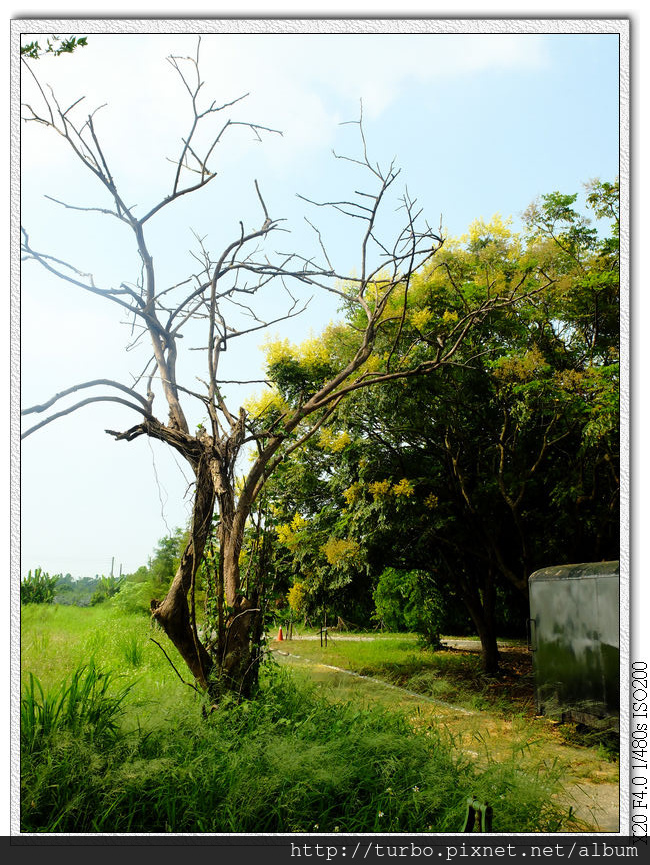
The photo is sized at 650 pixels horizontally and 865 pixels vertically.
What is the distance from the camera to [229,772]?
2713 millimetres

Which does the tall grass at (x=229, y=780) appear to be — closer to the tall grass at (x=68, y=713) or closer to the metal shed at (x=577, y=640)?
the tall grass at (x=68, y=713)

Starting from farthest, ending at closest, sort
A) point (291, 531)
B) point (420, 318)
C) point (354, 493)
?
1. point (291, 531)
2. point (354, 493)
3. point (420, 318)

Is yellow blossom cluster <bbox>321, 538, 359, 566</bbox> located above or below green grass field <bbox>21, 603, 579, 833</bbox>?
above

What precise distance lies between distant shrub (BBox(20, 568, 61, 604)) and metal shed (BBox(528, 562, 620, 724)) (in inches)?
119

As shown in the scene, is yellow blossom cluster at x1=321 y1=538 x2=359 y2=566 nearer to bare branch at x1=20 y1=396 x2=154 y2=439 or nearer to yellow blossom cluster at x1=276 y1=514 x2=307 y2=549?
yellow blossom cluster at x1=276 y1=514 x2=307 y2=549

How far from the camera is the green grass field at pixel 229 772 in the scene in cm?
257

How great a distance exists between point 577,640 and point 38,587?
3.74 metres

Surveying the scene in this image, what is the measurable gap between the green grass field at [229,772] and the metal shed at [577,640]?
4.36ft

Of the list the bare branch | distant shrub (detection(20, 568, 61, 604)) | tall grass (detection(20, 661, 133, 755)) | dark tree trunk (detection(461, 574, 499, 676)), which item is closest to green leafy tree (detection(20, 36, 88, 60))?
the bare branch

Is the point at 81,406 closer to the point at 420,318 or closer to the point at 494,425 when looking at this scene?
the point at 420,318

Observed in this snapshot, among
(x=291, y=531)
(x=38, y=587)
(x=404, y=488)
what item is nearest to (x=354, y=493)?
(x=404, y=488)

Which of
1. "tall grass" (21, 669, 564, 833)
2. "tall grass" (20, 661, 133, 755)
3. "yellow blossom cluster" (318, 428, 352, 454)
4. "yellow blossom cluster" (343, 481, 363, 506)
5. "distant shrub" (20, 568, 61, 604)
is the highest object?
"yellow blossom cluster" (318, 428, 352, 454)

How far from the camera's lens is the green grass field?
2574 millimetres

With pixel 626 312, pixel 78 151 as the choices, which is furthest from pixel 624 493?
pixel 78 151
